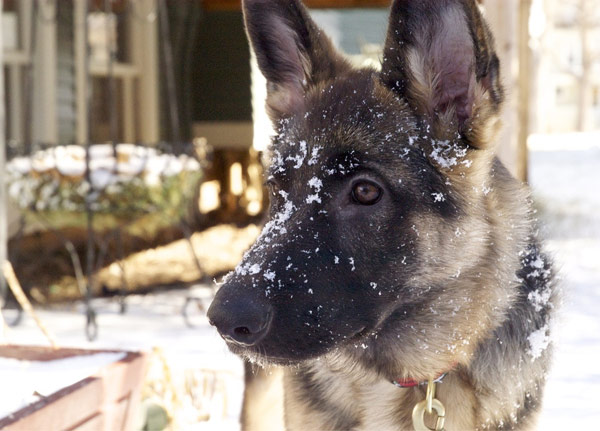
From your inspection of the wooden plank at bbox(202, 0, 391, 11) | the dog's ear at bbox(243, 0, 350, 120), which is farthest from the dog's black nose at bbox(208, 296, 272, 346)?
the wooden plank at bbox(202, 0, 391, 11)

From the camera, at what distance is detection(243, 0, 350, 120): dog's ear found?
93.4 inches

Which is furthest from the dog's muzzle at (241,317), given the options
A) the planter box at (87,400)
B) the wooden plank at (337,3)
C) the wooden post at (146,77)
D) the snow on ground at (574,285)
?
the wooden post at (146,77)

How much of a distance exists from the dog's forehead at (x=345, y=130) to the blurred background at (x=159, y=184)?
36cm

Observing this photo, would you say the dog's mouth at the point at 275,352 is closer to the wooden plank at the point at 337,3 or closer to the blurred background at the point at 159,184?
the blurred background at the point at 159,184

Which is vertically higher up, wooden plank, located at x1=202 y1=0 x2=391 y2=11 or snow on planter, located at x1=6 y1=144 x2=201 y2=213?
wooden plank, located at x1=202 y1=0 x2=391 y2=11

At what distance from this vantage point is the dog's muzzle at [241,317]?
1.78 metres

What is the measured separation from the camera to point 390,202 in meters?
2.03

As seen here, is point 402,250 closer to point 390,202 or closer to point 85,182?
point 390,202

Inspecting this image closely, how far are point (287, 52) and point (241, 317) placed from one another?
42.7 inches

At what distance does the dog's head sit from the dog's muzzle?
0.02 metres

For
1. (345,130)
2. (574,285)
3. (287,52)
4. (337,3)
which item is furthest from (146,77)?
(345,130)

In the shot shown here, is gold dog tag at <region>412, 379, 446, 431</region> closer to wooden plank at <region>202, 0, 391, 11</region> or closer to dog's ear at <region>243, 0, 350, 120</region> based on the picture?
dog's ear at <region>243, 0, 350, 120</region>

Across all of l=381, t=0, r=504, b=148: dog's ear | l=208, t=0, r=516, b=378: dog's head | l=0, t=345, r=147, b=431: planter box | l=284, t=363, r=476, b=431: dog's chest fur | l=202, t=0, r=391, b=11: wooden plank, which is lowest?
l=284, t=363, r=476, b=431: dog's chest fur

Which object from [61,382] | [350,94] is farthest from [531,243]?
[61,382]
